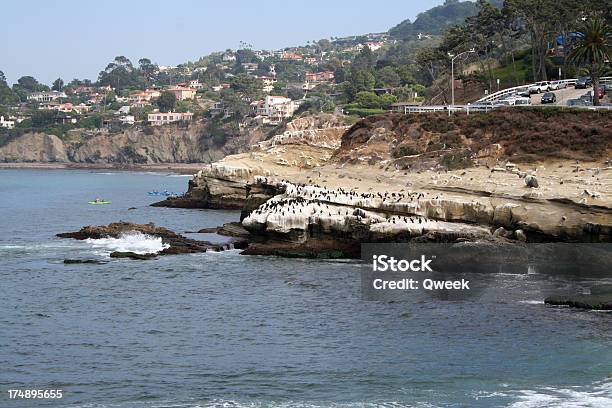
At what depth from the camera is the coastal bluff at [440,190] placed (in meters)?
53.9

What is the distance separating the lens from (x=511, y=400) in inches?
1248

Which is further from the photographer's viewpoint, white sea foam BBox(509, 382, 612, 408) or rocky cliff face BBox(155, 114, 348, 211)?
rocky cliff face BBox(155, 114, 348, 211)

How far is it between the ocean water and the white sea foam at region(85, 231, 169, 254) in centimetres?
348

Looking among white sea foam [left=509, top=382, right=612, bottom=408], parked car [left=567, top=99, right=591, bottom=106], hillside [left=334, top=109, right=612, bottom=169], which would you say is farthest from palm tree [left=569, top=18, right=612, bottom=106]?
white sea foam [left=509, top=382, right=612, bottom=408]

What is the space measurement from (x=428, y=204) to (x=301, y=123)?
9900 cm

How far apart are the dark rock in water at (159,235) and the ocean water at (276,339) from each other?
8.18ft

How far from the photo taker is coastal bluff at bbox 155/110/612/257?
53.9 metres

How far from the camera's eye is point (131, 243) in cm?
6756

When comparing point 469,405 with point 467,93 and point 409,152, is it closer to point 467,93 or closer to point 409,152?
point 409,152

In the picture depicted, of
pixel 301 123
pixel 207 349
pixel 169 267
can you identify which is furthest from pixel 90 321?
pixel 301 123

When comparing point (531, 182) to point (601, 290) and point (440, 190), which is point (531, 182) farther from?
point (601, 290)

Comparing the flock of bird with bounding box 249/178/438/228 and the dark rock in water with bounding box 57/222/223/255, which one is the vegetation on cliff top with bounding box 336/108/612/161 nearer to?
the flock of bird with bounding box 249/178/438/228

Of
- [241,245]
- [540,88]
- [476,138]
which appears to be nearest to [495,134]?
[476,138]

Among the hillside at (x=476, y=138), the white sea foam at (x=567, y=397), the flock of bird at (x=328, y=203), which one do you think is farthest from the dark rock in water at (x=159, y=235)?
the white sea foam at (x=567, y=397)
